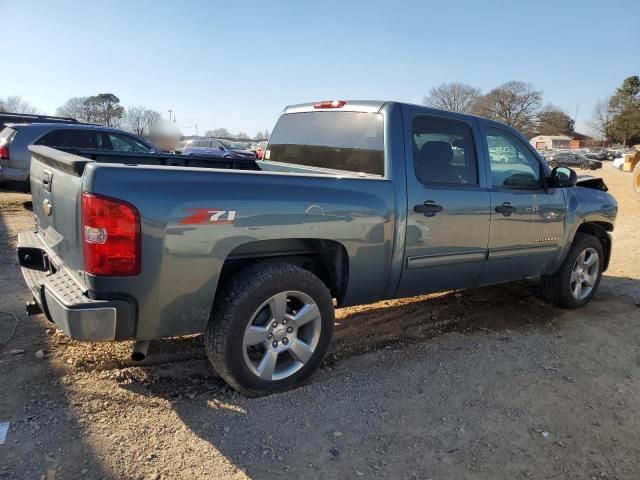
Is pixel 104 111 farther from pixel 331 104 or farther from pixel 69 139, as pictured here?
pixel 331 104

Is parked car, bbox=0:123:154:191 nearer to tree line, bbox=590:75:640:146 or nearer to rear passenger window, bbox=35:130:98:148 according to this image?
rear passenger window, bbox=35:130:98:148

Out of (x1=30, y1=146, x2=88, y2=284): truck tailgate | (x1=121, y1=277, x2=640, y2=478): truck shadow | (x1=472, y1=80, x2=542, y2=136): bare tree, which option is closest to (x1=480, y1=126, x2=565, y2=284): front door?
(x1=121, y1=277, x2=640, y2=478): truck shadow

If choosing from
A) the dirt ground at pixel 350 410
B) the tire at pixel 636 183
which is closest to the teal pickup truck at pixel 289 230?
the dirt ground at pixel 350 410

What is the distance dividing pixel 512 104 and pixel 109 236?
9554 centimetres

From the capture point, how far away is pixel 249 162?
4.75 m

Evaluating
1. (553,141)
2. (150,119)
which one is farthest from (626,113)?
(150,119)

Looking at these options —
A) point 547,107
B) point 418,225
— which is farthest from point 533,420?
point 547,107

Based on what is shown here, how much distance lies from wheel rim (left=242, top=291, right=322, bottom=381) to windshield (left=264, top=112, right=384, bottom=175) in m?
1.14

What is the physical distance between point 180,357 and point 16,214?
731cm

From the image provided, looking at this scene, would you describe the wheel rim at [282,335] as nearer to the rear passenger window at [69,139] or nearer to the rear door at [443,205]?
the rear door at [443,205]

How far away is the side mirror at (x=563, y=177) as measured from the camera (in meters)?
4.58

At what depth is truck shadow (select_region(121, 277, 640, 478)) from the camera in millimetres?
2699

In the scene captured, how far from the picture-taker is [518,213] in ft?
14.3

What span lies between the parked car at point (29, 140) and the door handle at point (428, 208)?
21.0 ft
